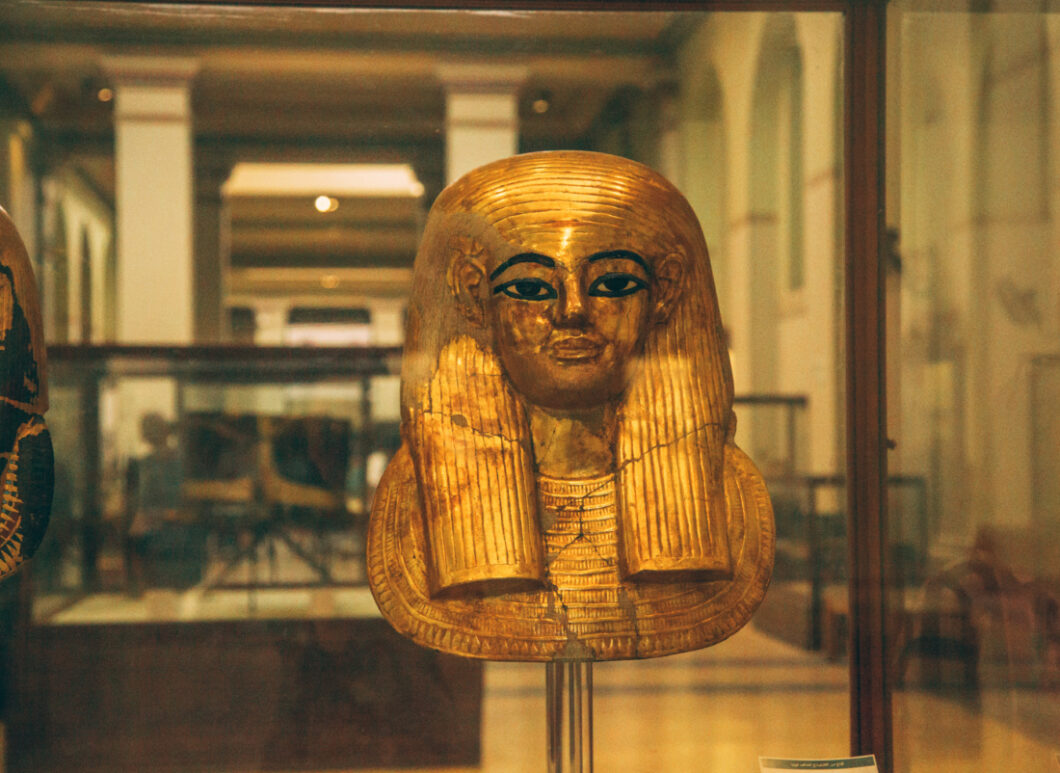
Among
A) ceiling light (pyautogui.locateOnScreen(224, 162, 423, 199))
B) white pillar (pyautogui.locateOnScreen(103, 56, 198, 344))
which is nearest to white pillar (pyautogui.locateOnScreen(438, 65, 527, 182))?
ceiling light (pyautogui.locateOnScreen(224, 162, 423, 199))

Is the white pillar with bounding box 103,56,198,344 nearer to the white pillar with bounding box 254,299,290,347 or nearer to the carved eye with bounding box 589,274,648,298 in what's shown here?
the white pillar with bounding box 254,299,290,347

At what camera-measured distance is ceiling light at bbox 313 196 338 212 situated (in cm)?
309

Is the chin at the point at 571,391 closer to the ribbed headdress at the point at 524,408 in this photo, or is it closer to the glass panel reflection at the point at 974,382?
the ribbed headdress at the point at 524,408

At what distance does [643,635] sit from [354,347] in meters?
1.30

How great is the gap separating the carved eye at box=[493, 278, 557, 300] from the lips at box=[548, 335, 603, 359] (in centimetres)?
9

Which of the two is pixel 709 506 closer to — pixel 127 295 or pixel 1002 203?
pixel 1002 203

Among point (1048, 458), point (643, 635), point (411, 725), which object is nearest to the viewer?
point (643, 635)

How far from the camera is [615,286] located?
7.18 ft

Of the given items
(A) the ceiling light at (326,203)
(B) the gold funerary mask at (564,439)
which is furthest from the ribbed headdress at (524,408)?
(A) the ceiling light at (326,203)

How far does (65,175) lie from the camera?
3.07 metres

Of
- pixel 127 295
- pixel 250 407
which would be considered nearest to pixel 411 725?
pixel 250 407

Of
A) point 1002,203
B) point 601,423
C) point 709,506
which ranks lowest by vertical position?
point 709,506

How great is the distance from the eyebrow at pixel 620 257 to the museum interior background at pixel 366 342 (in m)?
0.83

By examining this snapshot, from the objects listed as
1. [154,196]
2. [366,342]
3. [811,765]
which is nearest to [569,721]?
[811,765]
